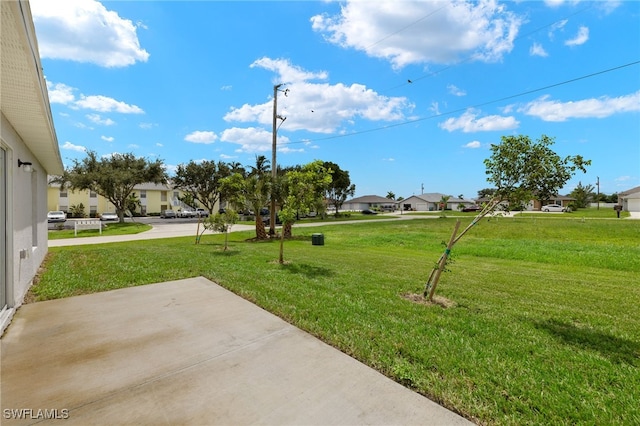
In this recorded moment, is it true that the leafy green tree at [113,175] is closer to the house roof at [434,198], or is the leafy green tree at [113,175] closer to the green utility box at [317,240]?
the green utility box at [317,240]

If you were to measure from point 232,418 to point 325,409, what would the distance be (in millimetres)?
753

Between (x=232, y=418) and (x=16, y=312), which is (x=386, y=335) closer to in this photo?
(x=232, y=418)

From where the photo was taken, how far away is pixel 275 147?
58.6 feet

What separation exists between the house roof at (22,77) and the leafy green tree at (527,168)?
606 cm

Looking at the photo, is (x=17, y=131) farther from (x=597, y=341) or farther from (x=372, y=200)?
(x=372, y=200)

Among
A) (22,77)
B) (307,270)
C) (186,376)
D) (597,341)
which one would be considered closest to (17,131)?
(22,77)

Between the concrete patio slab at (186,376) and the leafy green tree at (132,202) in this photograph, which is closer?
the concrete patio slab at (186,376)

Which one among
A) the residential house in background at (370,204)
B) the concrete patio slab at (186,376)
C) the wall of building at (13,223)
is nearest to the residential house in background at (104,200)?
the wall of building at (13,223)

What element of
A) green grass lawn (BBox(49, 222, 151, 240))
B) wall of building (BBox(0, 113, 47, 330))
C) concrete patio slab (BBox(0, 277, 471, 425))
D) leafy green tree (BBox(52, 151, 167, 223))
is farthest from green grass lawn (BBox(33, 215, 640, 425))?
leafy green tree (BBox(52, 151, 167, 223))

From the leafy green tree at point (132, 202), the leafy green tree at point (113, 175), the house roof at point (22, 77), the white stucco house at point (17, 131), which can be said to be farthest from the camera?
the leafy green tree at point (132, 202)

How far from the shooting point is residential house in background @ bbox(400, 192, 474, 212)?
84.7 metres

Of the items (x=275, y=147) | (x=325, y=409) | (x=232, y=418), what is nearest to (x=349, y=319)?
(x=325, y=409)

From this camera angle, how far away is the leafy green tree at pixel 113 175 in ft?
90.8

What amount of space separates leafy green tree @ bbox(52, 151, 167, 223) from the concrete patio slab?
28.4m
